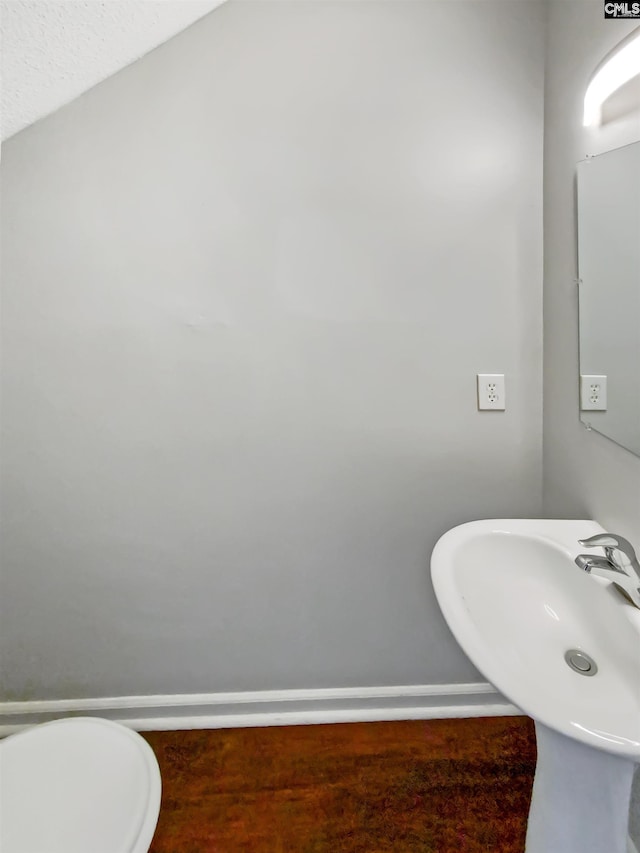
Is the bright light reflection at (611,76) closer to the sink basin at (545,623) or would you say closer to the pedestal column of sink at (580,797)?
the sink basin at (545,623)

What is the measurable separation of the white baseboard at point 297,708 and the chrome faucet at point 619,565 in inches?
32.9

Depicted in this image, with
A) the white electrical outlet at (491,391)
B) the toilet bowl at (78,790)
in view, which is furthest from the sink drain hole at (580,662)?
the toilet bowl at (78,790)

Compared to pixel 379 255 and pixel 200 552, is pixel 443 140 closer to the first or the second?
pixel 379 255

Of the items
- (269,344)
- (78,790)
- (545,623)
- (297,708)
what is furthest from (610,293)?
(78,790)

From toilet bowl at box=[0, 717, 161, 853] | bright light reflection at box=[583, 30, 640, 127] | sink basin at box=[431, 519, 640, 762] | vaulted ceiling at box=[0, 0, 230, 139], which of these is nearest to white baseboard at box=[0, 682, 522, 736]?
toilet bowl at box=[0, 717, 161, 853]

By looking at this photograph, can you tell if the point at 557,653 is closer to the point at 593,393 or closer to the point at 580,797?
the point at 580,797

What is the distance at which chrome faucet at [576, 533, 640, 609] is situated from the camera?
0.80 m

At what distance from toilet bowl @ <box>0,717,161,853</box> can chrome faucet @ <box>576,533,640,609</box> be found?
1.19m

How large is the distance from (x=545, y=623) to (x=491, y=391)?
0.64 metres

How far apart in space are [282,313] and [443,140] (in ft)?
2.14

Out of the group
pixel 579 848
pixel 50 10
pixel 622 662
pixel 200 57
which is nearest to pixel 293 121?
pixel 200 57

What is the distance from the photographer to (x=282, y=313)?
4.15ft

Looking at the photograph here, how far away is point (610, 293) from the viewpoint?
96 centimetres

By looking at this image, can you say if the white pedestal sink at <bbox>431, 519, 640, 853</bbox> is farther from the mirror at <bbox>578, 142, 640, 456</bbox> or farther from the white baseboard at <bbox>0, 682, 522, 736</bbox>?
the white baseboard at <bbox>0, 682, 522, 736</bbox>
